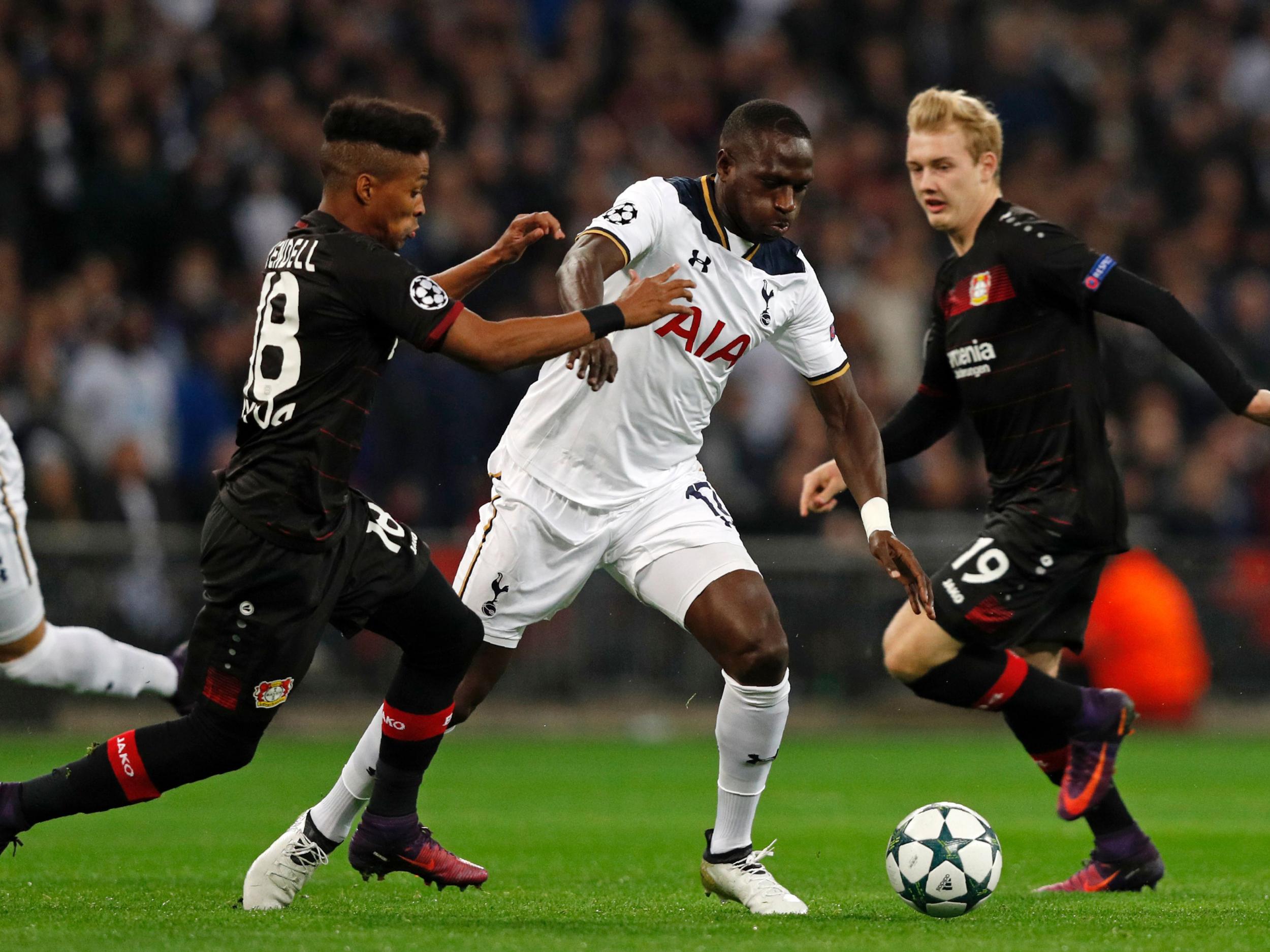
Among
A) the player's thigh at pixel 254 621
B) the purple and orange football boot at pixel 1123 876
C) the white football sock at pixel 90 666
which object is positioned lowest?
the purple and orange football boot at pixel 1123 876

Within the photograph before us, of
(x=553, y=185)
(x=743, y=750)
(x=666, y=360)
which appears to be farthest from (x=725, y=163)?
(x=553, y=185)

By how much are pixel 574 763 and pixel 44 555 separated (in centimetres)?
403

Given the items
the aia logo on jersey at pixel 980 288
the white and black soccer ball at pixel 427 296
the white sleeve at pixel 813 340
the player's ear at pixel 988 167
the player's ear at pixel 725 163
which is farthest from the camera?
the player's ear at pixel 988 167

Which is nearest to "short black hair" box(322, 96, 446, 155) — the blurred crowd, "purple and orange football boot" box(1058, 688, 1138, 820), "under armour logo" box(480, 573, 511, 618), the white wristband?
"under armour logo" box(480, 573, 511, 618)

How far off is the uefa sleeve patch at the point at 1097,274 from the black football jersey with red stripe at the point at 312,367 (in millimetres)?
2484

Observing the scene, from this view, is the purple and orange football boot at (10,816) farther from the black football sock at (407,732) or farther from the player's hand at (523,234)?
the player's hand at (523,234)

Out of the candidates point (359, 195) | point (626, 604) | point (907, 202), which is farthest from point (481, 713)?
point (359, 195)

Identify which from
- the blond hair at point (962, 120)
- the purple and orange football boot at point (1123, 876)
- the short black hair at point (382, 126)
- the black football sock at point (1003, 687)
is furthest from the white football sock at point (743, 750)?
the blond hair at point (962, 120)

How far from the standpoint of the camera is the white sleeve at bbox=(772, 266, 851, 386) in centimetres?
647

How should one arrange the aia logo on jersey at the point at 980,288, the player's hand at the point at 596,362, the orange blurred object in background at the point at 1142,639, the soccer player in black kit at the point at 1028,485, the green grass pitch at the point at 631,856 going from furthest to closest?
the orange blurred object in background at the point at 1142,639, the aia logo on jersey at the point at 980,288, the soccer player in black kit at the point at 1028,485, the player's hand at the point at 596,362, the green grass pitch at the point at 631,856

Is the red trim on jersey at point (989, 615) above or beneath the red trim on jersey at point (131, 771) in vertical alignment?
above

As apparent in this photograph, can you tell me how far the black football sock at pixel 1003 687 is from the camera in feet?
22.1

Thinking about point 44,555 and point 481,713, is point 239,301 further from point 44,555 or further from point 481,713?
point 481,713

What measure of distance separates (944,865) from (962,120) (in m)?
2.90
